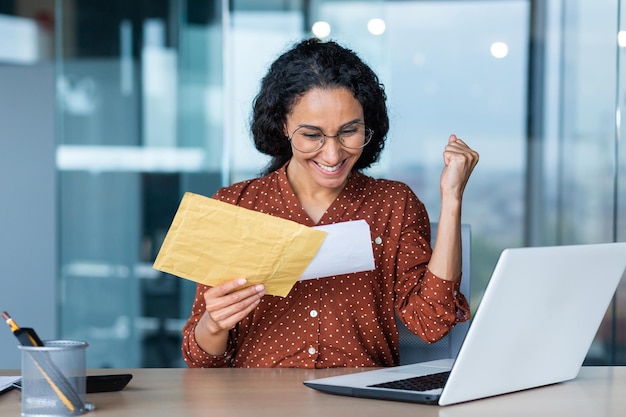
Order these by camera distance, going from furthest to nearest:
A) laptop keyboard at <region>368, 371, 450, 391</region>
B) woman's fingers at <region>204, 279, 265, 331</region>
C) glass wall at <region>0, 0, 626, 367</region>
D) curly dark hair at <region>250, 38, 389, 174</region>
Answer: glass wall at <region>0, 0, 626, 367</region> → curly dark hair at <region>250, 38, 389, 174</region> → woman's fingers at <region>204, 279, 265, 331</region> → laptop keyboard at <region>368, 371, 450, 391</region>

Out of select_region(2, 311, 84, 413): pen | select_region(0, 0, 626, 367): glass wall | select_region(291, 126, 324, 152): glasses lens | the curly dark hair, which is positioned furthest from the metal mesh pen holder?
select_region(0, 0, 626, 367): glass wall

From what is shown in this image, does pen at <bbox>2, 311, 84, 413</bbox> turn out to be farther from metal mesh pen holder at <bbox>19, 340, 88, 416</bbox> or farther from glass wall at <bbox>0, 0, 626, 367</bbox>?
glass wall at <bbox>0, 0, 626, 367</bbox>

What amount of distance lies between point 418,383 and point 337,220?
1.92 feet

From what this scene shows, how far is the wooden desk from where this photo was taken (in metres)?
1.40

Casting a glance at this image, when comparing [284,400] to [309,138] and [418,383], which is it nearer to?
[418,383]

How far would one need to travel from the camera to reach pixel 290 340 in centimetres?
196

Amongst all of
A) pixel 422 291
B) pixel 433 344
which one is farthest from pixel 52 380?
pixel 433 344

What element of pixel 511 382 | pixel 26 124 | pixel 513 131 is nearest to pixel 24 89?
pixel 26 124

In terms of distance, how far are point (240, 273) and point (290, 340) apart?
376 millimetres

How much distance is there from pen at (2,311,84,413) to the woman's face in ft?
2.51

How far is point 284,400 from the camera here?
4.85 feet

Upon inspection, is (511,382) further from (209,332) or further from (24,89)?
(24,89)

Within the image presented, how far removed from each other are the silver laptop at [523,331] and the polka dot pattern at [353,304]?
0.27 meters

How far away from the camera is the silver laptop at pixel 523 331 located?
1.36 m
